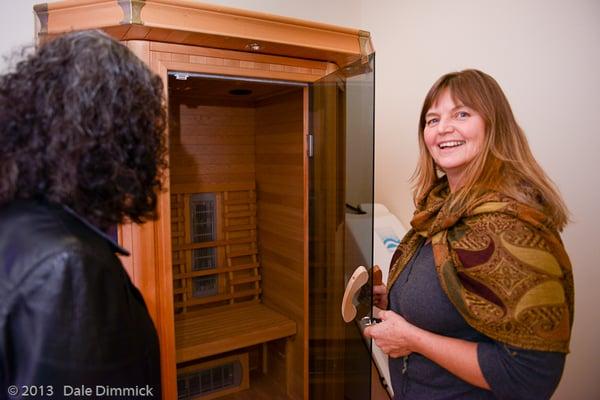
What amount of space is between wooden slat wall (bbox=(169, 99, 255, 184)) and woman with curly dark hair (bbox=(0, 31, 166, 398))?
1.52 m

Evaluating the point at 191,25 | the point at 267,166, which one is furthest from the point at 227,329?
the point at 191,25

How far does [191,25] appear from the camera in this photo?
1.22 meters

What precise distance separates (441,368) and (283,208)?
133 centimetres

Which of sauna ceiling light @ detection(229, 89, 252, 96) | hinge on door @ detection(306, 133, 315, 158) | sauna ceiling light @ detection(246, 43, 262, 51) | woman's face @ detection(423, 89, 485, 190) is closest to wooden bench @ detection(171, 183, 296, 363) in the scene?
sauna ceiling light @ detection(229, 89, 252, 96)

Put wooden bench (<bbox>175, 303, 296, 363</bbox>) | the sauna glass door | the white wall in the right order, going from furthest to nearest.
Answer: wooden bench (<bbox>175, 303, 296, 363</bbox>), the white wall, the sauna glass door

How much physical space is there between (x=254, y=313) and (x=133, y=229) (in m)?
1.14

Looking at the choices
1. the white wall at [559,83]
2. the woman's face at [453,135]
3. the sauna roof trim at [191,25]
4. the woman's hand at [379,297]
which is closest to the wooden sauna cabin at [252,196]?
the sauna roof trim at [191,25]

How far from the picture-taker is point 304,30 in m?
1.40

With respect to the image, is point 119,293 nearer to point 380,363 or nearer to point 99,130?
point 99,130

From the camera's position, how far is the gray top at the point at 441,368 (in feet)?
2.65

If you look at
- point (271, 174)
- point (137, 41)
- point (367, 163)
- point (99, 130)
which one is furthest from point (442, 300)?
point (271, 174)

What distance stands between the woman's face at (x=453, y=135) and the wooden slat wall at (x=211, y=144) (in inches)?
56.7

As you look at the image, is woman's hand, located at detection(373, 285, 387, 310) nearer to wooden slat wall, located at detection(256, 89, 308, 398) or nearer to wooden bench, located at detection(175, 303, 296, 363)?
wooden slat wall, located at detection(256, 89, 308, 398)

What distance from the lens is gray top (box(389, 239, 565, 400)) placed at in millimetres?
809
